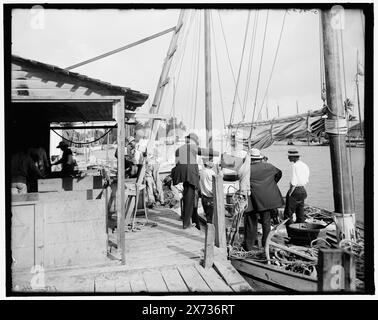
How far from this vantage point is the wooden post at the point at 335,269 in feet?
10.4

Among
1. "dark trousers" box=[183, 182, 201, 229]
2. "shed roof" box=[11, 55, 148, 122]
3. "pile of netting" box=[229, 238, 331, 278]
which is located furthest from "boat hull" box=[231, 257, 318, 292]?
→ "shed roof" box=[11, 55, 148, 122]

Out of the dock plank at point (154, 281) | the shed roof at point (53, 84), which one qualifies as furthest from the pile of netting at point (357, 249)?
the shed roof at point (53, 84)

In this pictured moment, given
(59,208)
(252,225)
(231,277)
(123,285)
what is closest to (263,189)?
(252,225)

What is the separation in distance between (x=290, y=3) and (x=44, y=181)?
5.24 metres

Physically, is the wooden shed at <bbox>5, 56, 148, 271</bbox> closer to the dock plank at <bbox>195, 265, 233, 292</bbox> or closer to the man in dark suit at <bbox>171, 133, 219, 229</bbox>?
the dock plank at <bbox>195, 265, 233, 292</bbox>

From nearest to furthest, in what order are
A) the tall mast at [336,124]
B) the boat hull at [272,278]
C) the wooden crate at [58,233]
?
the wooden crate at [58,233] → the boat hull at [272,278] → the tall mast at [336,124]

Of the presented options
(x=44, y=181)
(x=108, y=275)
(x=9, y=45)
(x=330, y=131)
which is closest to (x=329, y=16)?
(x=330, y=131)

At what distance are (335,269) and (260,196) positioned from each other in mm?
2740

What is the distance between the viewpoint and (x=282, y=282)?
185 inches

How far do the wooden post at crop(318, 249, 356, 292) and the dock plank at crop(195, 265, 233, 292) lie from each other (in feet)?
4.14

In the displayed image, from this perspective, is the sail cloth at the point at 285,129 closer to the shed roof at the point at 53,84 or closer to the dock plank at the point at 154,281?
the shed roof at the point at 53,84

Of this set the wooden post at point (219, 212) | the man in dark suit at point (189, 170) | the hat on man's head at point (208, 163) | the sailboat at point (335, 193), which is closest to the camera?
the sailboat at point (335, 193)

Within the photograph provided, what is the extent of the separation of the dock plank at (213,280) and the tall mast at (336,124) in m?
2.55

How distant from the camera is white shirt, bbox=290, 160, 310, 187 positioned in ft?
25.1
